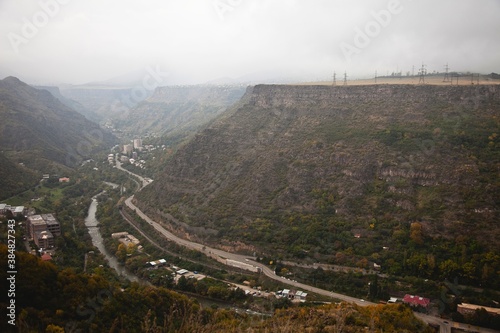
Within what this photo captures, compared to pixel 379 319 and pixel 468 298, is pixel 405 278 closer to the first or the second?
pixel 468 298

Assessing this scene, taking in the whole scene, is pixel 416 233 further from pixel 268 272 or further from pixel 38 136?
pixel 38 136

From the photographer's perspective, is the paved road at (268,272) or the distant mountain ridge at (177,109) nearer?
the paved road at (268,272)

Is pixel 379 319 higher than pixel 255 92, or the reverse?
pixel 255 92

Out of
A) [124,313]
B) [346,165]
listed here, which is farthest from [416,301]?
[124,313]

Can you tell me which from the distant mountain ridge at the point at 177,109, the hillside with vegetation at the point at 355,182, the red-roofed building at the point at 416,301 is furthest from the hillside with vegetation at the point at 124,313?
the distant mountain ridge at the point at 177,109

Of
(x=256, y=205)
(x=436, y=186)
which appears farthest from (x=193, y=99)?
(x=436, y=186)

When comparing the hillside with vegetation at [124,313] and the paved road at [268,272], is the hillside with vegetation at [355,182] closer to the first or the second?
the paved road at [268,272]
